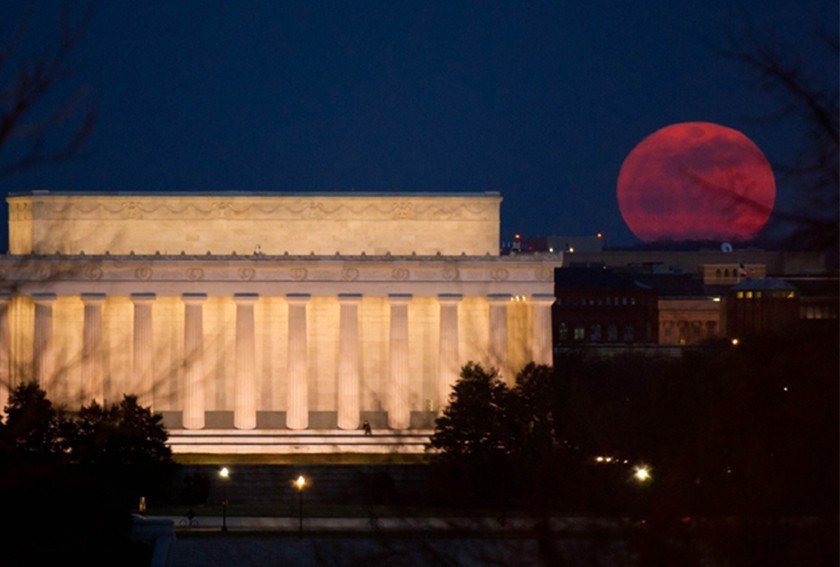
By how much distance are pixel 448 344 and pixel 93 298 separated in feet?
68.4

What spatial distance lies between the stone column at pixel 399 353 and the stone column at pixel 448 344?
207 cm

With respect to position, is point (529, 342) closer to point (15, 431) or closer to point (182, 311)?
point (182, 311)

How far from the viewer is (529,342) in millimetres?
103125

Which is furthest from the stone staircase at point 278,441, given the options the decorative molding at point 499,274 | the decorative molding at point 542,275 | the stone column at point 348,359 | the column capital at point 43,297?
the decorative molding at point 542,275

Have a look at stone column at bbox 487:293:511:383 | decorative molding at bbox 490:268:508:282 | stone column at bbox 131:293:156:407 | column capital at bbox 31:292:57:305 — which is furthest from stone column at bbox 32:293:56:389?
decorative molding at bbox 490:268:508:282

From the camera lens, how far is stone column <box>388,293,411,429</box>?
331 ft

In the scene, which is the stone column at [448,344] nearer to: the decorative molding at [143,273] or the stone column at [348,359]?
the stone column at [348,359]

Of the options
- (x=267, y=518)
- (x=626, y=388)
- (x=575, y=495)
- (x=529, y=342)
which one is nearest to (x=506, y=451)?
(x=267, y=518)

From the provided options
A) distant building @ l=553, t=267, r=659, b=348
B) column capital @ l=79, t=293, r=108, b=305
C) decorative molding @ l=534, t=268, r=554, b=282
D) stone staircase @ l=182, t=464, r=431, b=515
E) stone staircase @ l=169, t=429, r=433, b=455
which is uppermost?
distant building @ l=553, t=267, r=659, b=348

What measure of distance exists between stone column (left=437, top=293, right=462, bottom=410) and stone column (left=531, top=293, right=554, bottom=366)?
4.60 metres

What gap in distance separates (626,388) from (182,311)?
30154 millimetres

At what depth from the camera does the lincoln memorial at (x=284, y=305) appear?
101 meters

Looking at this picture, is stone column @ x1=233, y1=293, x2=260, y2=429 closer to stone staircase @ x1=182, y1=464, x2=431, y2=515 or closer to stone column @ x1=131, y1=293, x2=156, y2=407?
stone column @ x1=131, y1=293, x2=156, y2=407

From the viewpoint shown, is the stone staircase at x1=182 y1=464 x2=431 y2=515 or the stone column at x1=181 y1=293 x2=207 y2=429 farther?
the stone column at x1=181 y1=293 x2=207 y2=429
